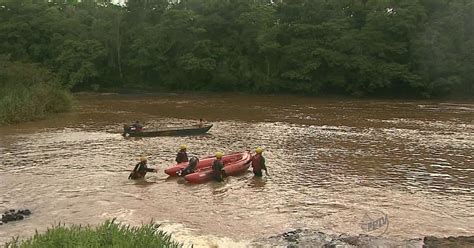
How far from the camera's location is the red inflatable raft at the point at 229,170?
16.3 m

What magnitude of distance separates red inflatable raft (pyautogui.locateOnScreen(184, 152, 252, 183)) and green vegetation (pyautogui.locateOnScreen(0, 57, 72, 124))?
1692 cm

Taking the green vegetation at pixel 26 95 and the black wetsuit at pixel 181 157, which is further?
the green vegetation at pixel 26 95

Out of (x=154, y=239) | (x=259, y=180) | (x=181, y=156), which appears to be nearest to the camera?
(x=154, y=239)

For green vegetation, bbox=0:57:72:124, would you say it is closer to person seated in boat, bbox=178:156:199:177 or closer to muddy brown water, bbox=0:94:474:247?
muddy brown water, bbox=0:94:474:247

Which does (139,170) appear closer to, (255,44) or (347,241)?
(347,241)

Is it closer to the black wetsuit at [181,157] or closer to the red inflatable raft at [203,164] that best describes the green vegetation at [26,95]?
the black wetsuit at [181,157]

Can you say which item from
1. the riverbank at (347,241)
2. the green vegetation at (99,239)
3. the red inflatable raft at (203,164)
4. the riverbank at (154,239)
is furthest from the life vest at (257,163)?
the green vegetation at (99,239)

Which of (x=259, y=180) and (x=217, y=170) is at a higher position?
(x=217, y=170)

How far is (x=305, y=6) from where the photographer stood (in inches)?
2173

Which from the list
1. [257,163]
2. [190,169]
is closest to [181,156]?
[190,169]

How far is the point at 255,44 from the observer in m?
56.8

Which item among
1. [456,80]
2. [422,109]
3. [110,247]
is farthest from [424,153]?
[456,80]

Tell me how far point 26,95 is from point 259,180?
1996 cm

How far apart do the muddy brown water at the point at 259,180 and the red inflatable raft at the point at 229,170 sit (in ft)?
0.86
